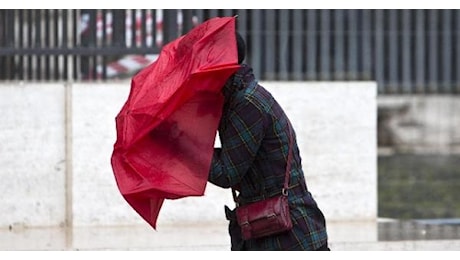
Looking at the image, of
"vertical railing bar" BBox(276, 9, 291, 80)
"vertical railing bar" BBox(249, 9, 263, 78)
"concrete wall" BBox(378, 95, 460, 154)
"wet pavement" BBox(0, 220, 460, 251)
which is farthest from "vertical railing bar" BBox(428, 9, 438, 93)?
"wet pavement" BBox(0, 220, 460, 251)

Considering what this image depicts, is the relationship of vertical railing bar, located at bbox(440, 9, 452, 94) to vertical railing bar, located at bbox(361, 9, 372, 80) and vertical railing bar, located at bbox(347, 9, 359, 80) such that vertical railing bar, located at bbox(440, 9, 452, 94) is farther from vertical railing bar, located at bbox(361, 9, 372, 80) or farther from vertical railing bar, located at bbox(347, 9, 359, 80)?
vertical railing bar, located at bbox(347, 9, 359, 80)

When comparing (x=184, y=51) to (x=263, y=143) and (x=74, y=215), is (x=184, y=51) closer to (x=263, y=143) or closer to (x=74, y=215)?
(x=263, y=143)

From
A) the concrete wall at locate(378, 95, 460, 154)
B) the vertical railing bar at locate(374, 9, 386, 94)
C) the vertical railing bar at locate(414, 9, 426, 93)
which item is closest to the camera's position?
the vertical railing bar at locate(374, 9, 386, 94)

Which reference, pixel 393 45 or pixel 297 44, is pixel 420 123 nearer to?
pixel 393 45

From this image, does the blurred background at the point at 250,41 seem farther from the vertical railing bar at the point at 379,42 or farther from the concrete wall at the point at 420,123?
the concrete wall at the point at 420,123

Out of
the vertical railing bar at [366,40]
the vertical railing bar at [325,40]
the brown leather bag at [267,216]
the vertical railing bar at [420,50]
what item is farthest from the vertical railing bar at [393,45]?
the brown leather bag at [267,216]

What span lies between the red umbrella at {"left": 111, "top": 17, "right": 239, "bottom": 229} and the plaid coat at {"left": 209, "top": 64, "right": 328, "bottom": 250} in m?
0.07

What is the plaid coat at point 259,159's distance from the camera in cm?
539

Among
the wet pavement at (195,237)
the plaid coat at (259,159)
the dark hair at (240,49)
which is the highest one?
the dark hair at (240,49)

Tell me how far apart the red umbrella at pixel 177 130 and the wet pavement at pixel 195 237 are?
97.5 inches

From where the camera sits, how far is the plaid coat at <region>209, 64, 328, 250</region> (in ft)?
17.7

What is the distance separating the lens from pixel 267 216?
17.8 feet

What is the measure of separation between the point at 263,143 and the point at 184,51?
50 cm

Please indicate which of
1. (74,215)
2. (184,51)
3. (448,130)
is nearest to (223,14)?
(74,215)
